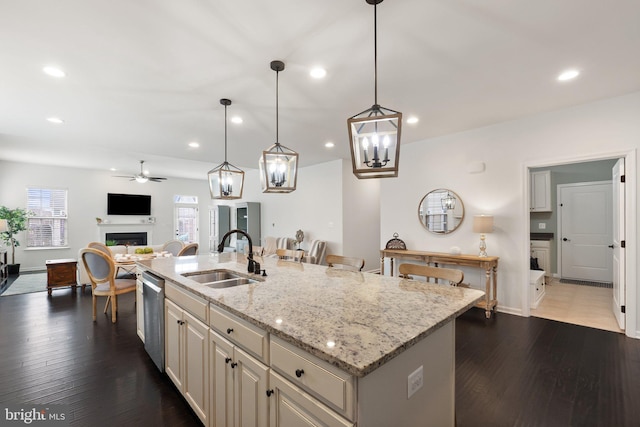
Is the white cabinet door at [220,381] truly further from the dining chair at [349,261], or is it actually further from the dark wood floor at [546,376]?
the dark wood floor at [546,376]

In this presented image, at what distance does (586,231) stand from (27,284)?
11491 millimetres

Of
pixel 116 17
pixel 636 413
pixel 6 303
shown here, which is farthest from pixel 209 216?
pixel 636 413

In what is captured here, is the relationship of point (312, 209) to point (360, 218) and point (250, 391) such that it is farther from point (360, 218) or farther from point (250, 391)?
point (250, 391)

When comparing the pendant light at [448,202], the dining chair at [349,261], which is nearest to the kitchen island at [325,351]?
the dining chair at [349,261]

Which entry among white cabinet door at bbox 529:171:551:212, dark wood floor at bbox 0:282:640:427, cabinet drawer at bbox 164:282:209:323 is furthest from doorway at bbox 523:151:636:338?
cabinet drawer at bbox 164:282:209:323

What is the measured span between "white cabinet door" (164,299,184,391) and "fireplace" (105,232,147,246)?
760 centimetres

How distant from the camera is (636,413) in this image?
6.59ft

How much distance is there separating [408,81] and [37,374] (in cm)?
436

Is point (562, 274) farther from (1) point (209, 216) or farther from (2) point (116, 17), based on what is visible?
→ (1) point (209, 216)

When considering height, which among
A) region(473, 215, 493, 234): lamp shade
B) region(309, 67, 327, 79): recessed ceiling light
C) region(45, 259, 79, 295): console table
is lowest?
region(45, 259, 79, 295): console table

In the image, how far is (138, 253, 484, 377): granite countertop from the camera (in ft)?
3.41

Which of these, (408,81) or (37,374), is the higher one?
(408,81)

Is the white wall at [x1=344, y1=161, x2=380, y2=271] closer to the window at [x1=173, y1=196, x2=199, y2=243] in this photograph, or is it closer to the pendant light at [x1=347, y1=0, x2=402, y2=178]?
the pendant light at [x1=347, y1=0, x2=402, y2=178]

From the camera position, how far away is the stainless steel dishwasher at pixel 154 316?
238cm
